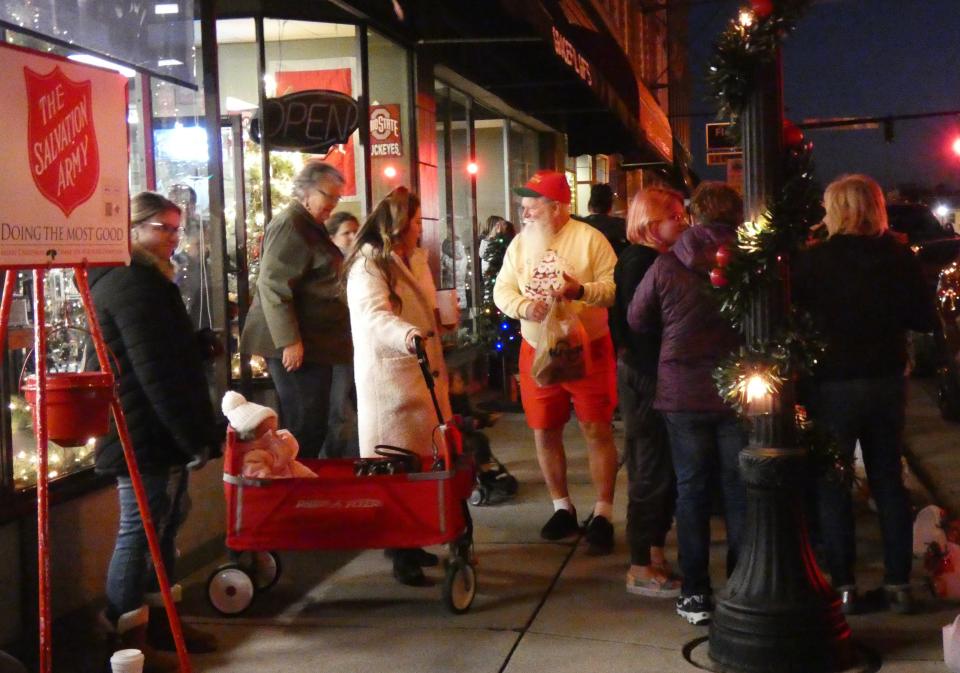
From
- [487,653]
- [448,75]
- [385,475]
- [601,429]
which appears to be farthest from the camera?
[448,75]

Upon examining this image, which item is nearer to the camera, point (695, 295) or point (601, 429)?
point (695, 295)

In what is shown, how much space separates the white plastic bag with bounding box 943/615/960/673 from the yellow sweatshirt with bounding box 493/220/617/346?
261 cm

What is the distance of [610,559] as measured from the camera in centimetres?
677

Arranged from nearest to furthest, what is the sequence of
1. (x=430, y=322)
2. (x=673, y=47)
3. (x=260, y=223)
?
(x=430, y=322) < (x=260, y=223) < (x=673, y=47)

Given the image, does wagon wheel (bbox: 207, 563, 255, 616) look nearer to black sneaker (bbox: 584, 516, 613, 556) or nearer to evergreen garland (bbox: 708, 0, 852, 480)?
black sneaker (bbox: 584, 516, 613, 556)

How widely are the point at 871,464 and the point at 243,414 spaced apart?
286 cm

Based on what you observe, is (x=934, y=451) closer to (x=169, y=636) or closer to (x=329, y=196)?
(x=329, y=196)

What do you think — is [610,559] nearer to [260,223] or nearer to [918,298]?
[918,298]

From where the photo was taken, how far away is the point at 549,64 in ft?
39.7

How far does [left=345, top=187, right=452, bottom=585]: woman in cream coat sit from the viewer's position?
6.12 metres

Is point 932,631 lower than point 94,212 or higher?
lower

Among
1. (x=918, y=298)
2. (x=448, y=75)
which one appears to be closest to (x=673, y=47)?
(x=448, y=75)

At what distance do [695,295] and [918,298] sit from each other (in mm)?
1039

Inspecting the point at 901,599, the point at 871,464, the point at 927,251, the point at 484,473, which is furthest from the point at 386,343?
the point at 927,251
